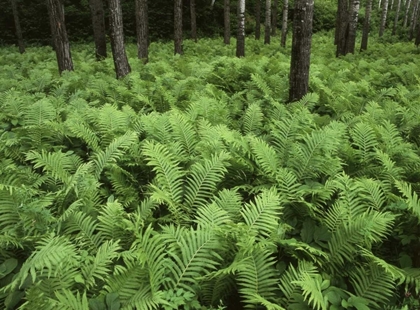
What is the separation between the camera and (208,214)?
3.09 meters

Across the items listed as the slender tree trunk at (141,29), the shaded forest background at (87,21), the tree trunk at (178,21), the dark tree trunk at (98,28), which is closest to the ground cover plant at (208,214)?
the slender tree trunk at (141,29)

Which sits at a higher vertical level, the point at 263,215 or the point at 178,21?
the point at 178,21

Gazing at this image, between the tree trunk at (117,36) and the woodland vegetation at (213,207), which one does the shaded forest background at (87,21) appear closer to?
the tree trunk at (117,36)

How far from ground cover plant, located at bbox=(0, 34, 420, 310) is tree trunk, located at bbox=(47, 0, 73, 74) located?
4639 mm

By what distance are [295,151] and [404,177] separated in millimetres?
1240

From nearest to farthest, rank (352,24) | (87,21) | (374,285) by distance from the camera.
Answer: (374,285) < (352,24) < (87,21)

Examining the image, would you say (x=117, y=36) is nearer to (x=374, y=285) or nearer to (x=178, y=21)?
(x=178, y=21)

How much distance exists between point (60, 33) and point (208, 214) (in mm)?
8977

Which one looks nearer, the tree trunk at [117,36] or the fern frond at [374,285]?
the fern frond at [374,285]

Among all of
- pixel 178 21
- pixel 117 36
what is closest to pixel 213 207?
pixel 117 36

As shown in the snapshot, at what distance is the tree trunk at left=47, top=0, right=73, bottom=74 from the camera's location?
9.79 m

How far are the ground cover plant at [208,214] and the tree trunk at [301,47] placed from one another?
1088mm

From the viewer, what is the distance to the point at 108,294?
2.43m

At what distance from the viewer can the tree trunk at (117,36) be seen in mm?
8789
